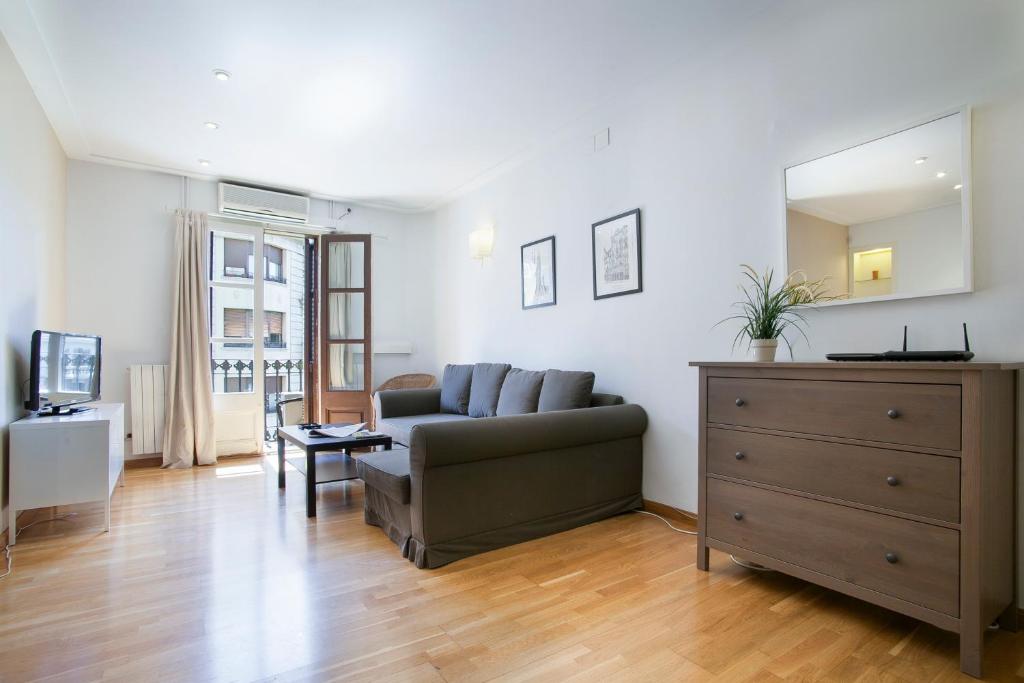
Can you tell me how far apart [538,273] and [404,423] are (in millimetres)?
1623

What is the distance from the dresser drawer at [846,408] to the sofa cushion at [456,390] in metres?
2.55

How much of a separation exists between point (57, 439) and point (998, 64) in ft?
15.1

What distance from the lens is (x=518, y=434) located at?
261 cm

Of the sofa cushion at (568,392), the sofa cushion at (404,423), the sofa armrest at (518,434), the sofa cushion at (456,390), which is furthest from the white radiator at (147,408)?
the sofa cushion at (568,392)

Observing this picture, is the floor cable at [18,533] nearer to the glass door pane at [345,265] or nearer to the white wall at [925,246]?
the glass door pane at [345,265]

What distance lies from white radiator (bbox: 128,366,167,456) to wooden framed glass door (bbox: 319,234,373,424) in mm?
1368

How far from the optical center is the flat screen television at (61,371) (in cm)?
287

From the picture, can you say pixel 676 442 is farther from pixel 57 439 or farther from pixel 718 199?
pixel 57 439

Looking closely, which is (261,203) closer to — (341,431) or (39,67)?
(39,67)

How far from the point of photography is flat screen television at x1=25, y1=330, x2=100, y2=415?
113 inches

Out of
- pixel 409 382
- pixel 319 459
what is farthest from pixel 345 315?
pixel 319 459

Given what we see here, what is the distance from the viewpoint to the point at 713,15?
249 cm

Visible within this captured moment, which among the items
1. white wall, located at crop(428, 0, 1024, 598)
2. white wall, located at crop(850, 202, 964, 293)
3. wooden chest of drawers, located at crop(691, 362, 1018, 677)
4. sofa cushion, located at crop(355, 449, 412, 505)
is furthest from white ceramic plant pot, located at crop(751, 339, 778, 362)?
sofa cushion, located at crop(355, 449, 412, 505)

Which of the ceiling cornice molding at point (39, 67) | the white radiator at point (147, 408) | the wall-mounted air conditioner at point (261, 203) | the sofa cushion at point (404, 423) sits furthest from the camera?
the wall-mounted air conditioner at point (261, 203)
